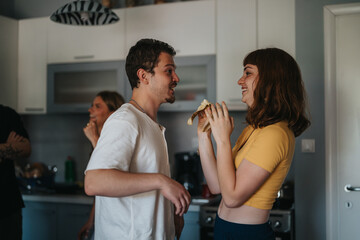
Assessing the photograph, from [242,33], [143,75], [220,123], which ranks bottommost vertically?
[220,123]

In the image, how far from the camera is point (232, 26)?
3.12m

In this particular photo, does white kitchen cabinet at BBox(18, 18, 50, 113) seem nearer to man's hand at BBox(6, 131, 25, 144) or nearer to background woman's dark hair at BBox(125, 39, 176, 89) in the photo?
man's hand at BBox(6, 131, 25, 144)

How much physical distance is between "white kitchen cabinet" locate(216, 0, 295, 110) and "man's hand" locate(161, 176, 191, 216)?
1826 mm

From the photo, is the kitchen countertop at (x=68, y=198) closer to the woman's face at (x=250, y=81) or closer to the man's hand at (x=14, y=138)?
the man's hand at (x=14, y=138)

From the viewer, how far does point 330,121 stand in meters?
2.71

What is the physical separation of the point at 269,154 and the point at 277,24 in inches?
69.9

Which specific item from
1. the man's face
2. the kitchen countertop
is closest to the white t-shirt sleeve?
the man's face

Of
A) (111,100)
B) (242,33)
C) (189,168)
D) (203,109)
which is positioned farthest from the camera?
(189,168)

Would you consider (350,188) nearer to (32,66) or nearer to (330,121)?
(330,121)

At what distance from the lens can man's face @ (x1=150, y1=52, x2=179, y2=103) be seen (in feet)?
5.54

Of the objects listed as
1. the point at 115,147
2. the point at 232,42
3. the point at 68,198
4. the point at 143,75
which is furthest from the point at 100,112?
the point at 115,147

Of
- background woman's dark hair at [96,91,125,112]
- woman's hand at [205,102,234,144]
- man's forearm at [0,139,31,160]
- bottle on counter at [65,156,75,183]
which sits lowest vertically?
bottle on counter at [65,156,75,183]

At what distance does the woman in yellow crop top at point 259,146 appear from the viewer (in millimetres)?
1512

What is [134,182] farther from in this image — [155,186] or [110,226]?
[110,226]
